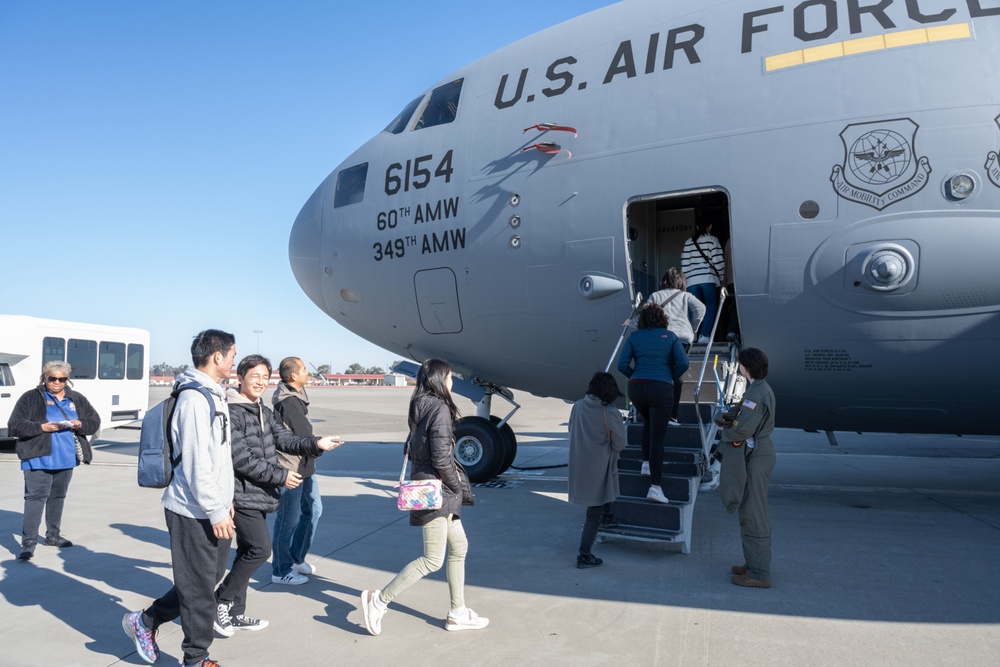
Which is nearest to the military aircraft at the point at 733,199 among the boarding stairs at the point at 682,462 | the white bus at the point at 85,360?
the boarding stairs at the point at 682,462

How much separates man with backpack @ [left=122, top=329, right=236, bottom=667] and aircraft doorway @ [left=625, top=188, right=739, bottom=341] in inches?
201

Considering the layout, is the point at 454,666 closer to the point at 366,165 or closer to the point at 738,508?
the point at 738,508

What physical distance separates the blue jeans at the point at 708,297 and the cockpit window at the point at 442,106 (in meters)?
3.70

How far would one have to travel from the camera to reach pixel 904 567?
521 cm

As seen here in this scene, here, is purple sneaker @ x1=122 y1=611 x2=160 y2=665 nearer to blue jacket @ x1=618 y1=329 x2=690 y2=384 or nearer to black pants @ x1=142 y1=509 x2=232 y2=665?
black pants @ x1=142 y1=509 x2=232 y2=665

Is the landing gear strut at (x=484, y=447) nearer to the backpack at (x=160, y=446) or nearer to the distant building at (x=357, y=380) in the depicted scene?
the backpack at (x=160, y=446)

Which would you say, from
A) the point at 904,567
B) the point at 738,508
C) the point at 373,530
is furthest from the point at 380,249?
the point at 904,567

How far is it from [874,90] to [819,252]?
1.51m

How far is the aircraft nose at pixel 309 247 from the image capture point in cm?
949

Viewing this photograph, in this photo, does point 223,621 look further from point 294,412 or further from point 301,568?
point 294,412

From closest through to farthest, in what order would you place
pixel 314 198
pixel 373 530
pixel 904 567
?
1. pixel 904 567
2. pixel 373 530
3. pixel 314 198

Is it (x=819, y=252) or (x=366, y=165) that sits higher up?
(x=366, y=165)

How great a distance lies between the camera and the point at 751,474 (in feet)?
15.8

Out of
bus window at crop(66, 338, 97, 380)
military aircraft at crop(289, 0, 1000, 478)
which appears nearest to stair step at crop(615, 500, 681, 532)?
military aircraft at crop(289, 0, 1000, 478)
